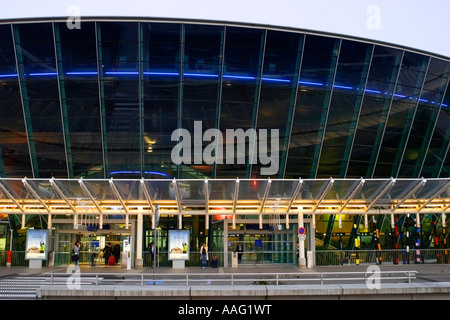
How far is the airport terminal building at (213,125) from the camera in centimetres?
3192

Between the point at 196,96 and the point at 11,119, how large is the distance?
11394 mm

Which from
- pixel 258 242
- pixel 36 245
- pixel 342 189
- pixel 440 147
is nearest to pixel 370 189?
pixel 342 189

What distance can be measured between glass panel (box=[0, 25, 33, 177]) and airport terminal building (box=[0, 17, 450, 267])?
0.08m

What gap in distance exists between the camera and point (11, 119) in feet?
111

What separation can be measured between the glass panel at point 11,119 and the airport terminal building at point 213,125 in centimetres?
8

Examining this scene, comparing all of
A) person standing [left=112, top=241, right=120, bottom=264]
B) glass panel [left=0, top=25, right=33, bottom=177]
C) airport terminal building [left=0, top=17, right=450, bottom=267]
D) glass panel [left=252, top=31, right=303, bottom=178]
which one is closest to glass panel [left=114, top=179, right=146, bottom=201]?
airport terminal building [left=0, top=17, right=450, bottom=267]

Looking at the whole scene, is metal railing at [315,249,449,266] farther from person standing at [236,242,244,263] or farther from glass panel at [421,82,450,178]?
glass panel at [421,82,450,178]

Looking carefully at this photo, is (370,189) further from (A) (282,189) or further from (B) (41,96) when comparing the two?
(B) (41,96)

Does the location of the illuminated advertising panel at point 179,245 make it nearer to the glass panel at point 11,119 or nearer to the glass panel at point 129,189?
the glass panel at point 129,189

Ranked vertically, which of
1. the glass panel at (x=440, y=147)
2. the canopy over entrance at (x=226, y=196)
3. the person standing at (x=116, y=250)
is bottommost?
the person standing at (x=116, y=250)

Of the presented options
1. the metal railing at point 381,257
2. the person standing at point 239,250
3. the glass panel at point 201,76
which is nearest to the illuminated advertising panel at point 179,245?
the person standing at point 239,250

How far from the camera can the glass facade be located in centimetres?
3275

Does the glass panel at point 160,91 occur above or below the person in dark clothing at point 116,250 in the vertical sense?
above

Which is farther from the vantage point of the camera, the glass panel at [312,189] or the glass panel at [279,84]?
→ the glass panel at [279,84]
